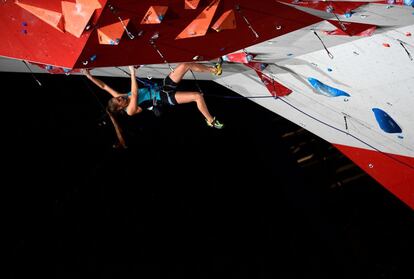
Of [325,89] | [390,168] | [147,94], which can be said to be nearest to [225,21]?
[147,94]

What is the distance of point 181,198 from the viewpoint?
4.51 metres

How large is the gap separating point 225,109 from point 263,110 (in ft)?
1.73

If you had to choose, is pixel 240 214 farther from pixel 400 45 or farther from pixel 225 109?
pixel 400 45

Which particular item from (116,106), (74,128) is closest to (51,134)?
(74,128)

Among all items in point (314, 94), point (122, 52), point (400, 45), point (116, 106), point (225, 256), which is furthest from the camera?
point (225, 256)

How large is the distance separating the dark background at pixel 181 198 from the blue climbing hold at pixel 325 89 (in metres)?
1.63

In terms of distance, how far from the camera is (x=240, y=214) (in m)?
4.81

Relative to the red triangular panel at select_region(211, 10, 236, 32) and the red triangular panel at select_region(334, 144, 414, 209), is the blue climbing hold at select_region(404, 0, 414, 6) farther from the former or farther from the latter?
the red triangular panel at select_region(334, 144, 414, 209)

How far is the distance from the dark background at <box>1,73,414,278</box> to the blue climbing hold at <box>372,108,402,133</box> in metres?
1.93

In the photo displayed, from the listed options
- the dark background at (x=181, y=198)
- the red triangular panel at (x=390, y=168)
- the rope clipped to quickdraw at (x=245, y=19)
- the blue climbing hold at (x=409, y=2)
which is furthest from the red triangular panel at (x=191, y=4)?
the red triangular panel at (x=390, y=168)

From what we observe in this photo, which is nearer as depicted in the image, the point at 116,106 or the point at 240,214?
the point at 116,106

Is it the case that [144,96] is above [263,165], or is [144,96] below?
above

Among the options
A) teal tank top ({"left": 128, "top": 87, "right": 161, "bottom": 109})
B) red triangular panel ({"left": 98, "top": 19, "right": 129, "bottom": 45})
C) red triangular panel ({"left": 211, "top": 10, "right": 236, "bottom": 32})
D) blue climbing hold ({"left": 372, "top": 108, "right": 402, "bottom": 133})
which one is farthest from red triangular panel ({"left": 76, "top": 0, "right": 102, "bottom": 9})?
blue climbing hold ({"left": 372, "top": 108, "right": 402, "bottom": 133})

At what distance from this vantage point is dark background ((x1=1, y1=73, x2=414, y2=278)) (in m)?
3.56
